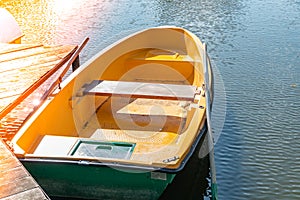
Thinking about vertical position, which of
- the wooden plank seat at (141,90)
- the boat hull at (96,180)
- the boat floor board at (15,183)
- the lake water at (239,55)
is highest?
the boat floor board at (15,183)

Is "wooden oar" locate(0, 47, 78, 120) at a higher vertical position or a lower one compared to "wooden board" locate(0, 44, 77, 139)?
higher

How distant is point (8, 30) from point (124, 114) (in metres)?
4.12

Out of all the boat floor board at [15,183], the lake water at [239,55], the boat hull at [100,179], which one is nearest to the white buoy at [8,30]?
the lake water at [239,55]

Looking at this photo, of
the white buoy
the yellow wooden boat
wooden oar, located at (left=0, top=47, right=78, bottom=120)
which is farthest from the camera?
the white buoy

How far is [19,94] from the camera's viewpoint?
6684 mm

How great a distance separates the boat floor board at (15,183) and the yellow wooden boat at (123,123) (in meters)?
0.50

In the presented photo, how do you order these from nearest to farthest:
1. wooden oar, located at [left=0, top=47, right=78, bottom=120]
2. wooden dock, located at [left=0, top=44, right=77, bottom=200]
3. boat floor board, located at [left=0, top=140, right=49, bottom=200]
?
boat floor board, located at [left=0, top=140, right=49, bottom=200] → wooden dock, located at [left=0, top=44, right=77, bottom=200] → wooden oar, located at [left=0, top=47, right=78, bottom=120]

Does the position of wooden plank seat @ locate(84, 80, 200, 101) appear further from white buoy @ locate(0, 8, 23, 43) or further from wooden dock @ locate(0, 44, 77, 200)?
white buoy @ locate(0, 8, 23, 43)

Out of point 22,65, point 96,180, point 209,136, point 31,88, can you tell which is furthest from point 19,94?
point 209,136

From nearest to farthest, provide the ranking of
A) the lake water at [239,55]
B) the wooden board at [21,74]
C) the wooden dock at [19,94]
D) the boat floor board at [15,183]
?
1. the boat floor board at [15,183]
2. the wooden dock at [19,94]
3. the wooden board at [21,74]
4. the lake water at [239,55]

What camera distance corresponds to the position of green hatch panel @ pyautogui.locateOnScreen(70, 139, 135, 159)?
17.5ft

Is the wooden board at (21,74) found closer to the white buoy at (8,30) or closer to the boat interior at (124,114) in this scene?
the boat interior at (124,114)

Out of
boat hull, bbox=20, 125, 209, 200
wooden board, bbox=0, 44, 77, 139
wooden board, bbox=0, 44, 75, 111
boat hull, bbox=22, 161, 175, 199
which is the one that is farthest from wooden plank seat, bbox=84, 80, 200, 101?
boat hull, bbox=22, 161, 175, 199

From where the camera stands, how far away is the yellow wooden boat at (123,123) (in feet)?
16.3
